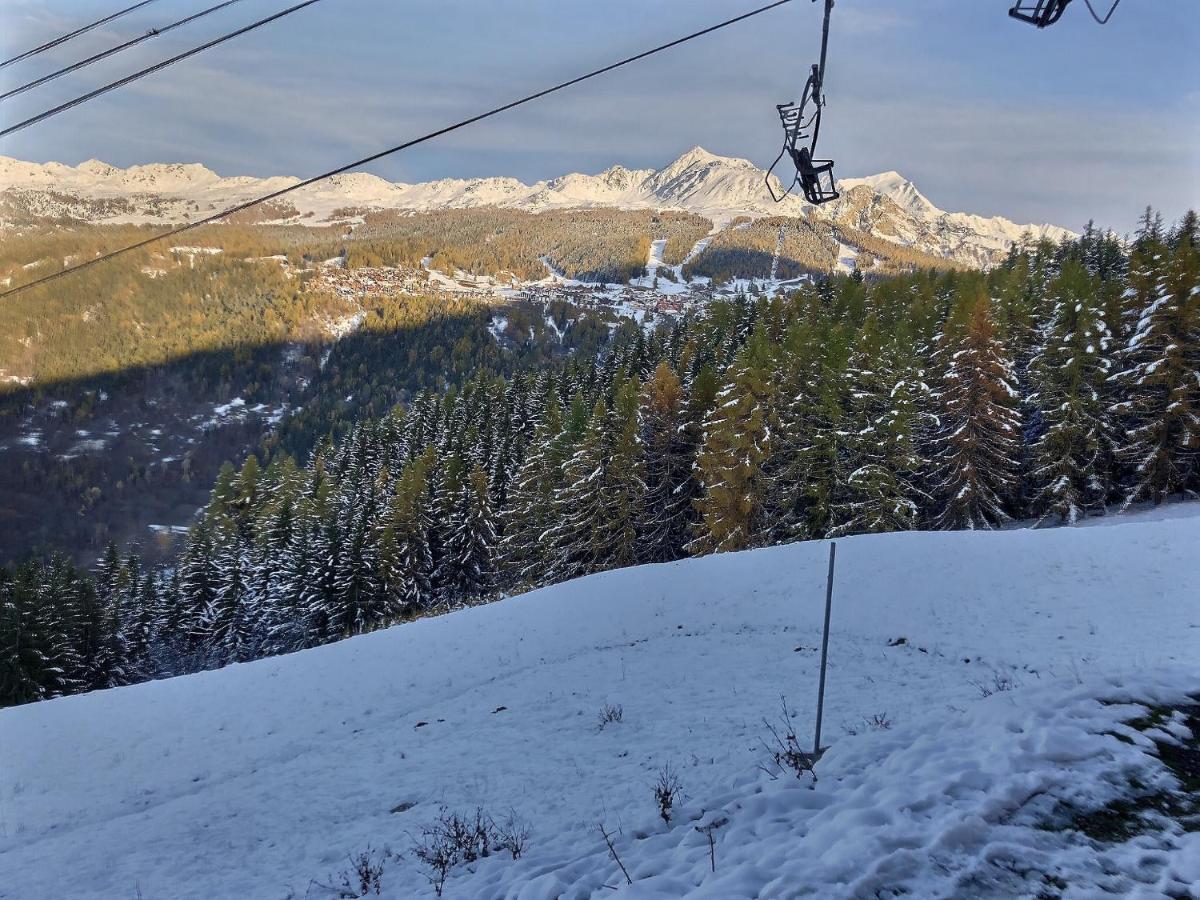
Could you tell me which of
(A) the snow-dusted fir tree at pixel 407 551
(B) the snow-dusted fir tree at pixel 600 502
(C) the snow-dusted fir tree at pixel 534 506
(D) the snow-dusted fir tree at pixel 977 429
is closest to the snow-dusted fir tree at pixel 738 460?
(B) the snow-dusted fir tree at pixel 600 502

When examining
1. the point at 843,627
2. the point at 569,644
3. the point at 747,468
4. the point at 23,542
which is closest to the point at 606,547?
the point at 747,468

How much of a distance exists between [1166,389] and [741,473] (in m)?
20.3

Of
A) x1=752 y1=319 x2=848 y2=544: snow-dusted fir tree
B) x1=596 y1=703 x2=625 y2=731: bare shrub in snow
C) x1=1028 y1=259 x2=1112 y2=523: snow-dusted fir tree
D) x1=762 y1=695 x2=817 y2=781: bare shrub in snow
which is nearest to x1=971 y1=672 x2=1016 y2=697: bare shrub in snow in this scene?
x1=762 y1=695 x2=817 y2=781: bare shrub in snow

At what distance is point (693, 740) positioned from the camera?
36.8 feet

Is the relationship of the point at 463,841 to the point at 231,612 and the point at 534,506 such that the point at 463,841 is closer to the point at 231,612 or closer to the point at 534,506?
the point at 534,506

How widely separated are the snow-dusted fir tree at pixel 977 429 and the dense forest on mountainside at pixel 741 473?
0.39ft

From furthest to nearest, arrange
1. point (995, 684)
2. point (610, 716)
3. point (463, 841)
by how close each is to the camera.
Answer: point (610, 716)
point (995, 684)
point (463, 841)

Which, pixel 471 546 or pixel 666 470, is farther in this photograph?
pixel 471 546

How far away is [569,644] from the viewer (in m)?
19.6

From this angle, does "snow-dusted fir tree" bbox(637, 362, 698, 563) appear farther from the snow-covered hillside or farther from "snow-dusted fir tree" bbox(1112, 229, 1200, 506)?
"snow-dusted fir tree" bbox(1112, 229, 1200, 506)

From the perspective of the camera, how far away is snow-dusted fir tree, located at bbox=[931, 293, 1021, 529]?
106 ft

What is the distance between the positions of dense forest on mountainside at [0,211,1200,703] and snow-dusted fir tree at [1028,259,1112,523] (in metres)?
0.13

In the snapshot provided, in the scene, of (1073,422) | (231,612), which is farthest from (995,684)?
(231,612)

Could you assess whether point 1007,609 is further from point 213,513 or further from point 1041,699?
point 213,513
